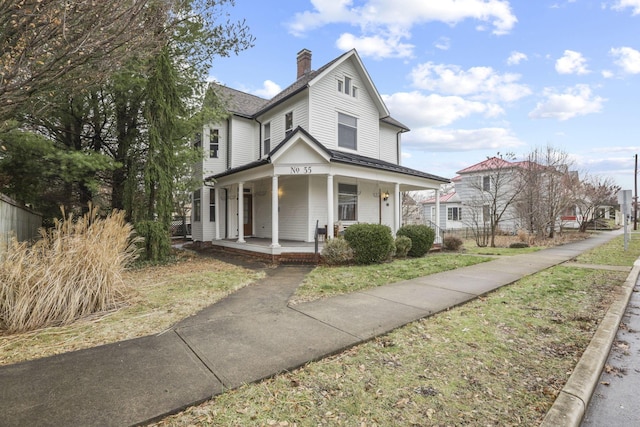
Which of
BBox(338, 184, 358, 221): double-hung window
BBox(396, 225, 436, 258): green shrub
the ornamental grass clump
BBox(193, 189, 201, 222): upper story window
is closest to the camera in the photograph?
the ornamental grass clump

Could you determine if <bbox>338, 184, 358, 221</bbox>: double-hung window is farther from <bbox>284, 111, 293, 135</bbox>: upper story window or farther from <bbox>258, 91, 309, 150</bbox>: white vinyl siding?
<bbox>284, 111, 293, 135</bbox>: upper story window

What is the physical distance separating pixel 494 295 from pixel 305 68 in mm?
15167

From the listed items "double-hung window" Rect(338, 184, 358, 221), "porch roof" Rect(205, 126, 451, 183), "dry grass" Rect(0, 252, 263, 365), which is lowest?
"dry grass" Rect(0, 252, 263, 365)

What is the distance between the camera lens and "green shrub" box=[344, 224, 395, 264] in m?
9.38

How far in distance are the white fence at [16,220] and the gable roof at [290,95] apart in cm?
807

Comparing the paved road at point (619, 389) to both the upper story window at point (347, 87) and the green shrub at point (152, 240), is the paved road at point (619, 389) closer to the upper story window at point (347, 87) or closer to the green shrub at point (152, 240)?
the green shrub at point (152, 240)

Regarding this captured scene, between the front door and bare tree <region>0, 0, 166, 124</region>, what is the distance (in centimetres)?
1049

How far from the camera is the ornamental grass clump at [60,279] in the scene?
→ 13.0 ft

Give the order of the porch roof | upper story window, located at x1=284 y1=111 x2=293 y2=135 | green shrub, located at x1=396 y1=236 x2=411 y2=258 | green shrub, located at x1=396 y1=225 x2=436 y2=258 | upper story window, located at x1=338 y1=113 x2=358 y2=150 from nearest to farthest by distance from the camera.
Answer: the porch roof
green shrub, located at x1=396 y1=236 x2=411 y2=258
green shrub, located at x1=396 y1=225 x2=436 y2=258
upper story window, located at x1=284 y1=111 x2=293 y2=135
upper story window, located at x1=338 y1=113 x2=358 y2=150

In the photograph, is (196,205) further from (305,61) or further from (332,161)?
(305,61)

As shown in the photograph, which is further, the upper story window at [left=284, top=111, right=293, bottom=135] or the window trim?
the window trim

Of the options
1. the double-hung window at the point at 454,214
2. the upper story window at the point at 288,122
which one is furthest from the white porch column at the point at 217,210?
the double-hung window at the point at 454,214

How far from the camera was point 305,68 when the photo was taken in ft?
54.7

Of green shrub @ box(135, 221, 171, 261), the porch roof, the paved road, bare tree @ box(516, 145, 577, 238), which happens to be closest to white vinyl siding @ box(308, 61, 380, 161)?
the porch roof
